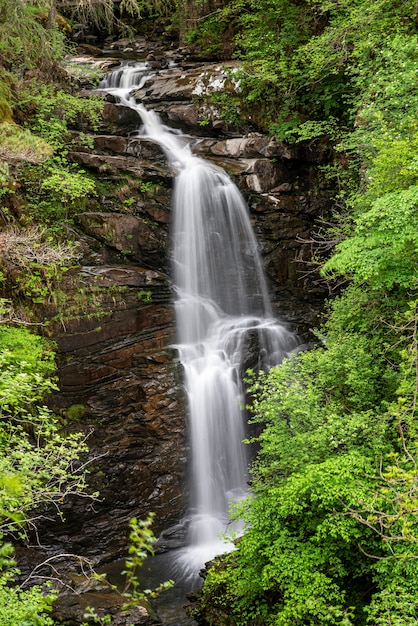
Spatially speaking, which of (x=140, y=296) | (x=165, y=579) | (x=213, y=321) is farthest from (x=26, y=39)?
(x=165, y=579)

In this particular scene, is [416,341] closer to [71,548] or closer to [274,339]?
[274,339]

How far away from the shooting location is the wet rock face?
390 inches

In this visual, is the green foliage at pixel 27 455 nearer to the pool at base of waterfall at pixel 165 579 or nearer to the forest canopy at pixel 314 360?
the forest canopy at pixel 314 360

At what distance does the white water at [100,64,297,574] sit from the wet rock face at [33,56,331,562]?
0.31 m

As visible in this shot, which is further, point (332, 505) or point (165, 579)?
point (165, 579)

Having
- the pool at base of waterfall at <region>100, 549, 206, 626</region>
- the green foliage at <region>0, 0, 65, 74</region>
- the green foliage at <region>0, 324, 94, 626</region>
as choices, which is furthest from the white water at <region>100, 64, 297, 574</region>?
the green foliage at <region>0, 0, 65, 74</region>

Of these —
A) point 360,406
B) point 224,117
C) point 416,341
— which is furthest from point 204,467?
point 224,117

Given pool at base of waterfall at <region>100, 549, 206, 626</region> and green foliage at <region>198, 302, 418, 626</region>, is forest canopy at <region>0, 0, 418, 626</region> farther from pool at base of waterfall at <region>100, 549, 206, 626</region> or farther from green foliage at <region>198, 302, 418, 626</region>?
pool at base of waterfall at <region>100, 549, 206, 626</region>

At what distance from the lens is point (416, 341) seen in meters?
5.64

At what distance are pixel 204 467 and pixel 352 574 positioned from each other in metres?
4.90

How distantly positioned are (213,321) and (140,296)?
198cm

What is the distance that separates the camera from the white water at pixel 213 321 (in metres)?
10.4

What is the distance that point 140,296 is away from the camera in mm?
11289

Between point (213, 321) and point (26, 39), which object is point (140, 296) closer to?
point (213, 321)
